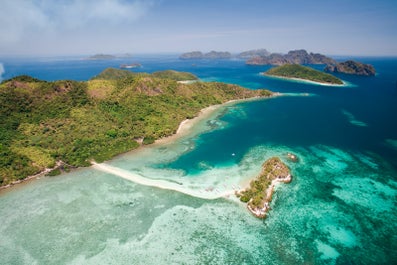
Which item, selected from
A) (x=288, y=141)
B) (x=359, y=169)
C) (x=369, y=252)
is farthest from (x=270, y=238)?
(x=288, y=141)

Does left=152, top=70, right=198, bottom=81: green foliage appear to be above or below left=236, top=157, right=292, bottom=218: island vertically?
above

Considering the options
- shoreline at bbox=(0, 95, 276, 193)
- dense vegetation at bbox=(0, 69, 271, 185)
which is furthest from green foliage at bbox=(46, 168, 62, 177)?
dense vegetation at bbox=(0, 69, 271, 185)

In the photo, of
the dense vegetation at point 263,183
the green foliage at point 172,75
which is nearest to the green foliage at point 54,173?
the dense vegetation at point 263,183

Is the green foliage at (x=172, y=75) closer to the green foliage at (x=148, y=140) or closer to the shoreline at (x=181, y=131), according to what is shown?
the shoreline at (x=181, y=131)

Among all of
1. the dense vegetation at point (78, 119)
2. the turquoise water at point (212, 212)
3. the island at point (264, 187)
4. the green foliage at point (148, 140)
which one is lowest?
the turquoise water at point (212, 212)

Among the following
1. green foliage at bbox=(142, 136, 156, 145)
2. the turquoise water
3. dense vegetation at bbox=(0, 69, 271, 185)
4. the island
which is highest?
dense vegetation at bbox=(0, 69, 271, 185)

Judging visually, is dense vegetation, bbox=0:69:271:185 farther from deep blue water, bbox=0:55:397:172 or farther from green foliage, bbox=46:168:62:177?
deep blue water, bbox=0:55:397:172

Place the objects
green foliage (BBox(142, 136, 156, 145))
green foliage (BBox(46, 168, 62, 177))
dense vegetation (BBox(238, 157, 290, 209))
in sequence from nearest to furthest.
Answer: dense vegetation (BBox(238, 157, 290, 209)) → green foliage (BBox(46, 168, 62, 177)) → green foliage (BBox(142, 136, 156, 145))

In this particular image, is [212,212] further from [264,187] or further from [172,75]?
[172,75]
